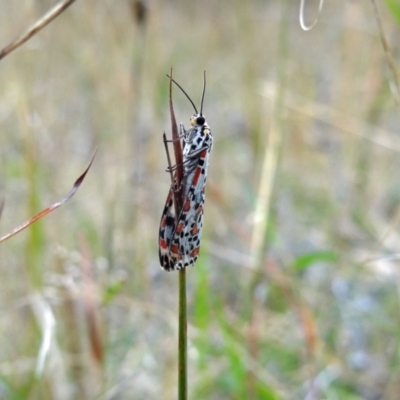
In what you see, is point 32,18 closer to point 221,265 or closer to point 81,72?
point 221,265

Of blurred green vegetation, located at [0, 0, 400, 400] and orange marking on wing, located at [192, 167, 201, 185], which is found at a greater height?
blurred green vegetation, located at [0, 0, 400, 400]

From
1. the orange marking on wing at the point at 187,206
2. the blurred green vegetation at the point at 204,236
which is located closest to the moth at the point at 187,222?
the orange marking on wing at the point at 187,206

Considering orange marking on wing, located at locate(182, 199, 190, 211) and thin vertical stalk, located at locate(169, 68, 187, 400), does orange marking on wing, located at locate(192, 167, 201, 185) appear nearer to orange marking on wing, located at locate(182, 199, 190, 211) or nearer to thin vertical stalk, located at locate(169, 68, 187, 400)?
orange marking on wing, located at locate(182, 199, 190, 211)

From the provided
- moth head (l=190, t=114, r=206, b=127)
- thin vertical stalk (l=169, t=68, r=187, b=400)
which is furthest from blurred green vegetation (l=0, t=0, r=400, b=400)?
thin vertical stalk (l=169, t=68, r=187, b=400)

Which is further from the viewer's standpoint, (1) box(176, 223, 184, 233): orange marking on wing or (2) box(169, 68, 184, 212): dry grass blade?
(1) box(176, 223, 184, 233): orange marking on wing

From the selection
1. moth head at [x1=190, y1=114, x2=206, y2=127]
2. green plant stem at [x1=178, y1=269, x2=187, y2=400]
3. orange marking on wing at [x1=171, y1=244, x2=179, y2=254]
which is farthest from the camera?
moth head at [x1=190, y1=114, x2=206, y2=127]

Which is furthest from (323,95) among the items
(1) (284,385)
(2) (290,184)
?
(1) (284,385)

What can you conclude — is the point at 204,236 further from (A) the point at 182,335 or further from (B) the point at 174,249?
(A) the point at 182,335

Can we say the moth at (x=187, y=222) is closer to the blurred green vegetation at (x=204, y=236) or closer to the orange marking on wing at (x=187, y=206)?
the orange marking on wing at (x=187, y=206)
